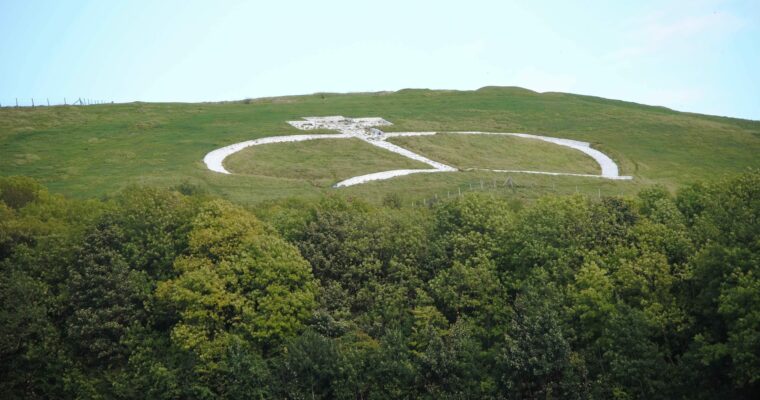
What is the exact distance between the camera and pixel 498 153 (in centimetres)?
9588

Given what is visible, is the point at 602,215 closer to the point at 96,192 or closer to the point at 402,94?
the point at 96,192

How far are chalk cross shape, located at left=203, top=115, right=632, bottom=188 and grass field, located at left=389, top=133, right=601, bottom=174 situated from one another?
1773mm

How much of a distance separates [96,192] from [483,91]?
86.6 m

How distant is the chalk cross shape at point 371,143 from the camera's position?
84125 millimetres

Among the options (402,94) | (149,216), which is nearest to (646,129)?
(402,94)

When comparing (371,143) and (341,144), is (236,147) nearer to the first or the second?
(341,144)

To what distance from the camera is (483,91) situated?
141 metres

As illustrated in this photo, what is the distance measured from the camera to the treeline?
42.2 metres

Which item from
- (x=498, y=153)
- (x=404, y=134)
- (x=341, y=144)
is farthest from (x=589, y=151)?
(x=341, y=144)

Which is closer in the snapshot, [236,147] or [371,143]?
[236,147]

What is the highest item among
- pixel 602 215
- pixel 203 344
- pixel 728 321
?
pixel 602 215

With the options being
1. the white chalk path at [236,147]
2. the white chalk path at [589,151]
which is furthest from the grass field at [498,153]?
the white chalk path at [236,147]

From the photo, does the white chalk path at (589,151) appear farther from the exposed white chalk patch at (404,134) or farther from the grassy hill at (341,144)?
the exposed white chalk patch at (404,134)

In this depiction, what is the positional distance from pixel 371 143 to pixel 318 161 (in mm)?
11333
